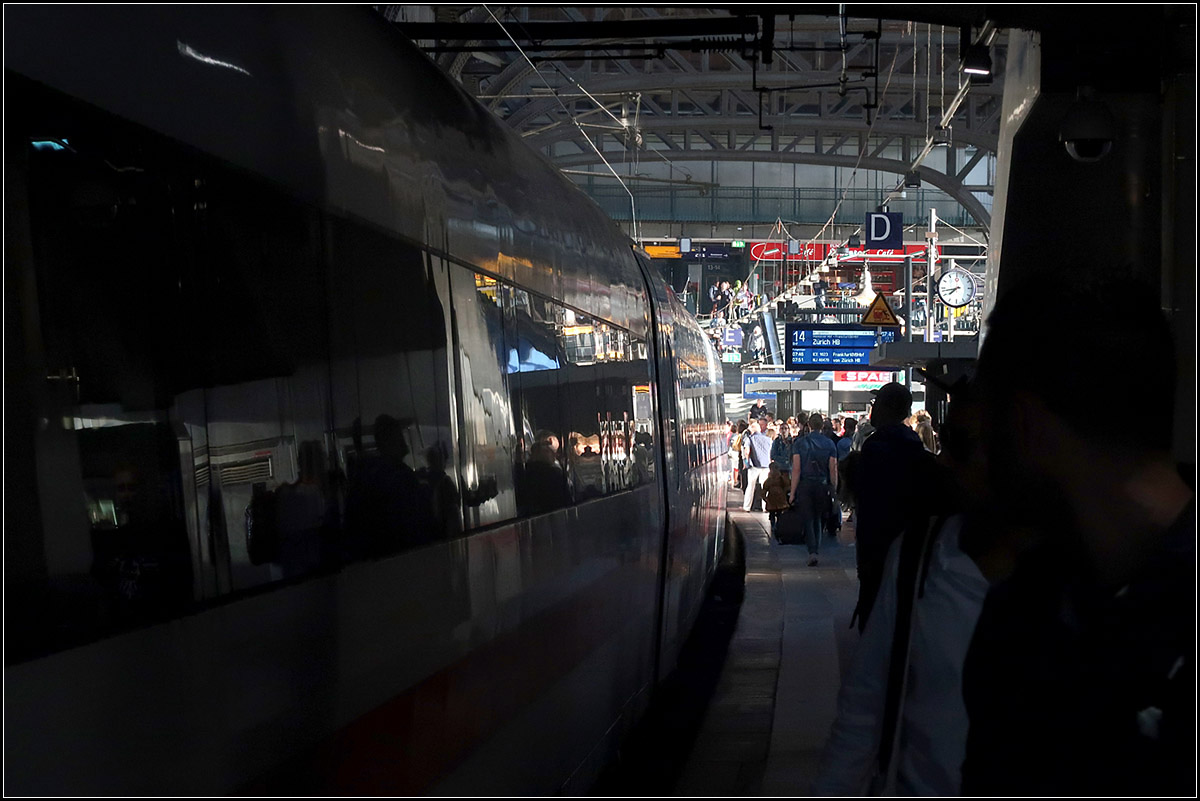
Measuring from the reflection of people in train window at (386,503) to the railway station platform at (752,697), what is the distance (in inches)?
98.2

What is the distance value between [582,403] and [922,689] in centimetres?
471

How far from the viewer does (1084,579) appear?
6.48 feet

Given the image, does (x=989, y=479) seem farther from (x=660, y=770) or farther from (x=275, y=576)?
(x=660, y=770)

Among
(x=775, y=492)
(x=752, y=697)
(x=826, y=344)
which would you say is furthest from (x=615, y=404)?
(x=826, y=344)

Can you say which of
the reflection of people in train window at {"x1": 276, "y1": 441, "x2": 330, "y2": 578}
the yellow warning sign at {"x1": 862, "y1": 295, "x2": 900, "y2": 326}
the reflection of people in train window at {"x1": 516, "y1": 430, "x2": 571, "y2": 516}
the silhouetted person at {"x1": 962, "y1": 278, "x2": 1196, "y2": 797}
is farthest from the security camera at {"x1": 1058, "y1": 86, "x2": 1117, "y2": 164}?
the yellow warning sign at {"x1": 862, "y1": 295, "x2": 900, "y2": 326}

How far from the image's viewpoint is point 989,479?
2.13 metres

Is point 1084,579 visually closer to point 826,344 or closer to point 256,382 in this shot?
point 256,382

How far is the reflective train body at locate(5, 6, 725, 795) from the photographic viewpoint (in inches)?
99.3

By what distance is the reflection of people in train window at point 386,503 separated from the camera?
12.4 ft

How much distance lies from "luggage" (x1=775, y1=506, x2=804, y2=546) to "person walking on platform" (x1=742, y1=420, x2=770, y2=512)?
391 cm

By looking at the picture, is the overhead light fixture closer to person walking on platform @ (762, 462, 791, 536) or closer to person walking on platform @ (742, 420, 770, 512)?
person walking on platform @ (762, 462, 791, 536)

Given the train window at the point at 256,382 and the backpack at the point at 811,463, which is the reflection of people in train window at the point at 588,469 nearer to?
the train window at the point at 256,382

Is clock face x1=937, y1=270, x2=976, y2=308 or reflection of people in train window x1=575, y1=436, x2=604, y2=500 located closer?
reflection of people in train window x1=575, y1=436, x2=604, y2=500

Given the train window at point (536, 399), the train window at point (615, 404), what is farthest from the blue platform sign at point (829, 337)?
the train window at point (536, 399)
